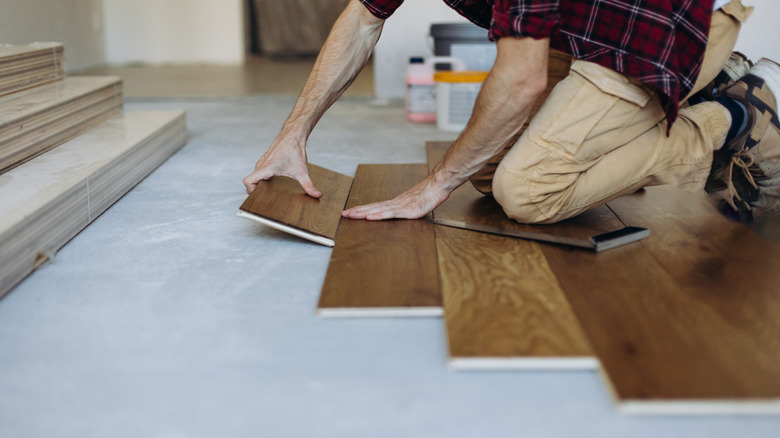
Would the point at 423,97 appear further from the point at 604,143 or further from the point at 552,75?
the point at 604,143

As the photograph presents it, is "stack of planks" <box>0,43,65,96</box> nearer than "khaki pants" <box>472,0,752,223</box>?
No

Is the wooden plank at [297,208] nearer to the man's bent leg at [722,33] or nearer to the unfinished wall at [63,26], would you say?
the man's bent leg at [722,33]

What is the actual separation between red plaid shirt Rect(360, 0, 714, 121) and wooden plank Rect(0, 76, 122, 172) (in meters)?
1.40

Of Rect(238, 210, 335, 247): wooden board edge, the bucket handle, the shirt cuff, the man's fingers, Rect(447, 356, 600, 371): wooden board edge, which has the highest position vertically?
the shirt cuff

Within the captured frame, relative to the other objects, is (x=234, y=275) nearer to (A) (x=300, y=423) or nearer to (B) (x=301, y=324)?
(B) (x=301, y=324)

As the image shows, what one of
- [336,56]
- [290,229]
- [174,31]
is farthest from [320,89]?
[174,31]

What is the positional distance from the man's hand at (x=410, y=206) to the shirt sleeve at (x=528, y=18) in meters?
0.48

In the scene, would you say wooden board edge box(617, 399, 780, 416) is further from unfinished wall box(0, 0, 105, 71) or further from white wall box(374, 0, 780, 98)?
unfinished wall box(0, 0, 105, 71)

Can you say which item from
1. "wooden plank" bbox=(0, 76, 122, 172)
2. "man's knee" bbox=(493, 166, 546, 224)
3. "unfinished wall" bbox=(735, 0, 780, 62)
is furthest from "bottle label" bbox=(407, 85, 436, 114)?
"man's knee" bbox=(493, 166, 546, 224)

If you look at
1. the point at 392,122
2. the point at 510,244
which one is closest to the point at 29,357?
the point at 510,244

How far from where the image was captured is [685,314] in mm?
1245

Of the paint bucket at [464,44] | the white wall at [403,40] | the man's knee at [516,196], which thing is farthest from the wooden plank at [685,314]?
the white wall at [403,40]

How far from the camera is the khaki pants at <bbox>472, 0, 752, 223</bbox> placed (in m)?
1.57

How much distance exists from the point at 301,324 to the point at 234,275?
30 centimetres
